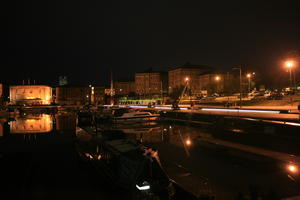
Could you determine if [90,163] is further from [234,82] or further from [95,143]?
[234,82]

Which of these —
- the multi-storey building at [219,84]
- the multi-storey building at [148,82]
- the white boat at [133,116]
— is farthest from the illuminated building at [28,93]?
the white boat at [133,116]

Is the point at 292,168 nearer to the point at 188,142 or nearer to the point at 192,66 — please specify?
the point at 188,142

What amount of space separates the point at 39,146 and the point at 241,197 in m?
15.6

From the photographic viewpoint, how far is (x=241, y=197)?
687 cm

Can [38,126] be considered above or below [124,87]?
below

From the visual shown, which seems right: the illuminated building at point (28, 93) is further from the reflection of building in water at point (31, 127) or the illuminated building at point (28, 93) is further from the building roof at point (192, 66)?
the reflection of building in water at point (31, 127)

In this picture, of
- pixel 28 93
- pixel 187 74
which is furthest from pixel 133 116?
pixel 28 93

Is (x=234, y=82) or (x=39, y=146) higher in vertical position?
(x=234, y=82)

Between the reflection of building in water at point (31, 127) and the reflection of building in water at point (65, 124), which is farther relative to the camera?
the reflection of building in water at point (65, 124)

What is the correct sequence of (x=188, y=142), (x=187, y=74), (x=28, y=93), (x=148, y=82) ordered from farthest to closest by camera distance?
(x=148, y=82), (x=187, y=74), (x=28, y=93), (x=188, y=142)

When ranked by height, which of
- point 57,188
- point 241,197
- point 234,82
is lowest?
point 57,188

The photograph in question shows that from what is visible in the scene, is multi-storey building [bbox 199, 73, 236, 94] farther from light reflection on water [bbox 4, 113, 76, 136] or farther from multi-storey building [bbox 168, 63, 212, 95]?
light reflection on water [bbox 4, 113, 76, 136]

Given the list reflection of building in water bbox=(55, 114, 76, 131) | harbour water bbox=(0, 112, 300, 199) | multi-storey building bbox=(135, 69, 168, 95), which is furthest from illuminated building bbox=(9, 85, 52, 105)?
harbour water bbox=(0, 112, 300, 199)

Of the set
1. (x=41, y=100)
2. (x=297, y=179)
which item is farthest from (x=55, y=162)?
(x=41, y=100)
